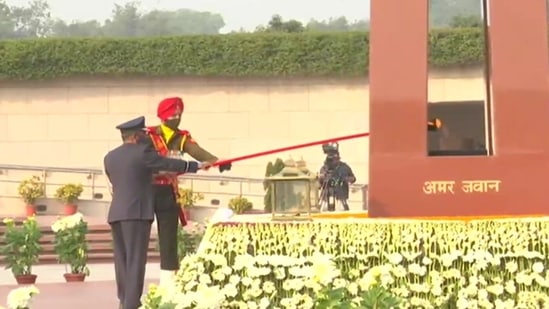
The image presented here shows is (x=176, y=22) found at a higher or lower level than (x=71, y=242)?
higher

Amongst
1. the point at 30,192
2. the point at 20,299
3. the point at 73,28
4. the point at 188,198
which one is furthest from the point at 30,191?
the point at 20,299

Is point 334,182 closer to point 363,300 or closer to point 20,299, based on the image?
point 363,300

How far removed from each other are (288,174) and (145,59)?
17.8m

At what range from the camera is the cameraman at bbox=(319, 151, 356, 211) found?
17.5 meters

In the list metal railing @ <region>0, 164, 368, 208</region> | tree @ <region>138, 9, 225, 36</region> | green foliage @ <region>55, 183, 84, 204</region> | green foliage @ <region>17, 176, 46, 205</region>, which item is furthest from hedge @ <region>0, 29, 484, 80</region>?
tree @ <region>138, 9, 225, 36</region>

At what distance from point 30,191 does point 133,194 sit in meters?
14.9

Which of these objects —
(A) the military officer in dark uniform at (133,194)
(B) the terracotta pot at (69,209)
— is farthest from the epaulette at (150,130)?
(B) the terracotta pot at (69,209)

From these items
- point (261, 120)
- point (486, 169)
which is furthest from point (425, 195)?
point (261, 120)

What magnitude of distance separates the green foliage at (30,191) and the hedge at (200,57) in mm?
2648

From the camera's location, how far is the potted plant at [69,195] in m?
20.5

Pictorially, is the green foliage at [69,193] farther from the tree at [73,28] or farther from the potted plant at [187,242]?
the tree at [73,28]

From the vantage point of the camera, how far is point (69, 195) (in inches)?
807

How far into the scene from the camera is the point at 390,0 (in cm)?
578

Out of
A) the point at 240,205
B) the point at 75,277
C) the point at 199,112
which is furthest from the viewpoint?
the point at 199,112
